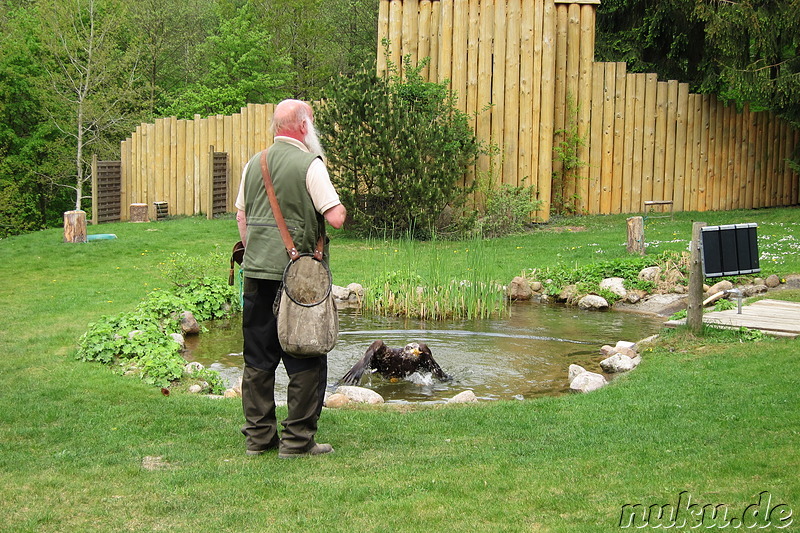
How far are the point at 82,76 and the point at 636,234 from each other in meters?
20.0

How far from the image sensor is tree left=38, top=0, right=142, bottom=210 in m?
26.3

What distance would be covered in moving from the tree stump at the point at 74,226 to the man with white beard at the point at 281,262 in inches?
419

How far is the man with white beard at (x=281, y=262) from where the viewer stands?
496 cm

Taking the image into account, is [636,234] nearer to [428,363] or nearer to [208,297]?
[428,363]

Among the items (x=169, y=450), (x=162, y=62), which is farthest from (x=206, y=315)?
A: (x=162, y=62)

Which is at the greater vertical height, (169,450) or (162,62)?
(162,62)

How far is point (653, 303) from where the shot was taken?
35.1 ft

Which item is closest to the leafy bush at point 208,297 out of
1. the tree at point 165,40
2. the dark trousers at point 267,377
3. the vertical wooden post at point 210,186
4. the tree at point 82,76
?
the dark trousers at point 267,377

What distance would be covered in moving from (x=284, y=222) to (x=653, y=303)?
267 inches

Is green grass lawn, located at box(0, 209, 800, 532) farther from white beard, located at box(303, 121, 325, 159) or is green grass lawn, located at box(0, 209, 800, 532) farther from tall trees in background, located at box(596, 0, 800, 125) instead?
tall trees in background, located at box(596, 0, 800, 125)

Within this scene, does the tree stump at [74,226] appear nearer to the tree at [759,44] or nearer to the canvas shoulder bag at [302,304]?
the canvas shoulder bag at [302,304]

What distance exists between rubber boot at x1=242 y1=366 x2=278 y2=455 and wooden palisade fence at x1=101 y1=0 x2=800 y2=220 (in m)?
12.2

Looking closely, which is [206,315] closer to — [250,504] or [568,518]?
[250,504]

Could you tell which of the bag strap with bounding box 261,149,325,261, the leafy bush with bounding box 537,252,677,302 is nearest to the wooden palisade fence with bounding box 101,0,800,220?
the leafy bush with bounding box 537,252,677,302
